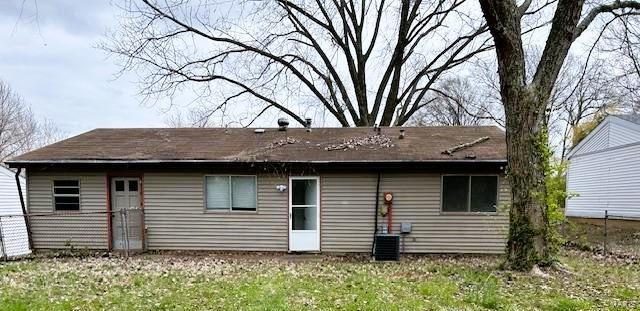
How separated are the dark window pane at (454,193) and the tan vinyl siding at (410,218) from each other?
171 mm

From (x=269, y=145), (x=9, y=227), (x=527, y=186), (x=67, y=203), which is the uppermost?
(x=269, y=145)

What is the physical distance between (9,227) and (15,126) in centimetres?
2573

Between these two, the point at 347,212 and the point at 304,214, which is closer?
the point at 347,212

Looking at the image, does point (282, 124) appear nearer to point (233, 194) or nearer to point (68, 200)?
point (233, 194)

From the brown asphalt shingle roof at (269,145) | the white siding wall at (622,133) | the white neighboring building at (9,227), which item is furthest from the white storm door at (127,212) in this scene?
the white siding wall at (622,133)

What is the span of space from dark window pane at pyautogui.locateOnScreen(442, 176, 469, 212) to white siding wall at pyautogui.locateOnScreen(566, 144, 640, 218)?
6.78m

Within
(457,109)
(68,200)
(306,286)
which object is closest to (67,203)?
(68,200)

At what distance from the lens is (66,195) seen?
11172 millimetres

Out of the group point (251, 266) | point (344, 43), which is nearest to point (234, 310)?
point (251, 266)

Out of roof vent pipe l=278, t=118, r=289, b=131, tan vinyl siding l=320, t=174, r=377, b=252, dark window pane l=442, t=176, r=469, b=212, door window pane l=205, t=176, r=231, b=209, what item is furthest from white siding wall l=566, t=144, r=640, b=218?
door window pane l=205, t=176, r=231, b=209

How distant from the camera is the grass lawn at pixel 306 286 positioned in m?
5.61

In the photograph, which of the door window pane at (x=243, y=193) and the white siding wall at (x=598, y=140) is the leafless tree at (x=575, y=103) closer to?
the white siding wall at (x=598, y=140)

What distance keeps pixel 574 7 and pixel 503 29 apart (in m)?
1.45

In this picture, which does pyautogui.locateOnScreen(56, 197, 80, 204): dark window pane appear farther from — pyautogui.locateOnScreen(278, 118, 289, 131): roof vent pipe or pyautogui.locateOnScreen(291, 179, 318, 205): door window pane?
pyautogui.locateOnScreen(278, 118, 289, 131): roof vent pipe
